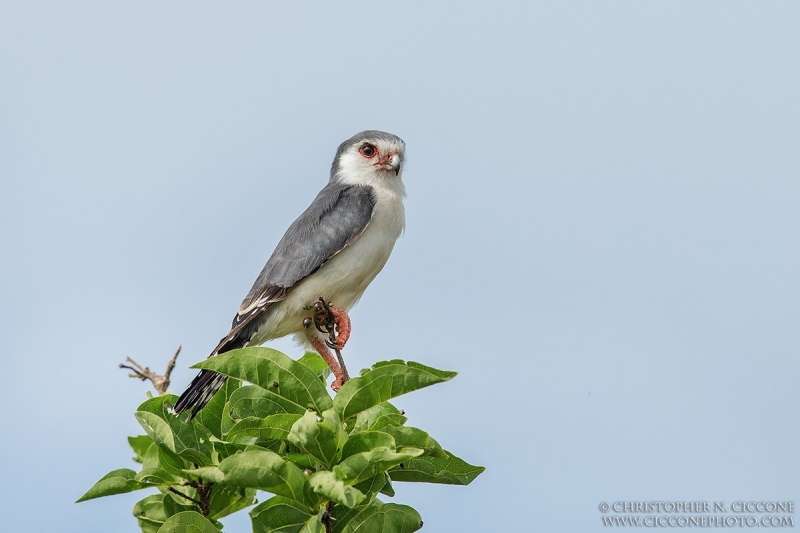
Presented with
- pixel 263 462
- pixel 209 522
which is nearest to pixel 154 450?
pixel 209 522

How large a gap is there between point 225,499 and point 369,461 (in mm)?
882

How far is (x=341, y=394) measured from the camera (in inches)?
128

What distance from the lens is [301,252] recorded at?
6188mm

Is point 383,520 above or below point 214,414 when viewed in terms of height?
below

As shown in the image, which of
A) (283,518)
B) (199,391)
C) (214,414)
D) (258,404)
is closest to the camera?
(283,518)

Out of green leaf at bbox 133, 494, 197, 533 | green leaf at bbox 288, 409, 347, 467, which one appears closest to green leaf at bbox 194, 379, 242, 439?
green leaf at bbox 133, 494, 197, 533

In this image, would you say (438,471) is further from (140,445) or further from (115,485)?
(140,445)

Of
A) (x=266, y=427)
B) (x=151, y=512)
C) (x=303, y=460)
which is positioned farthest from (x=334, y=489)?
(x=151, y=512)

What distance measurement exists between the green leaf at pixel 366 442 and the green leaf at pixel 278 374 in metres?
0.27

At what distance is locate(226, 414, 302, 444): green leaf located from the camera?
326 centimetres

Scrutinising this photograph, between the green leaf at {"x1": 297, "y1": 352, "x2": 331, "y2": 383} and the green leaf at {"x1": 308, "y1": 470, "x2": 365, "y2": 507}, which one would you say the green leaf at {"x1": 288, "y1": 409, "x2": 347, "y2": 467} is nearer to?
the green leaf at {"x1": 308, "y1": 470, "x2": 365, "y2": 507}

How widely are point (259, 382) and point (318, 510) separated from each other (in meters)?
0.55

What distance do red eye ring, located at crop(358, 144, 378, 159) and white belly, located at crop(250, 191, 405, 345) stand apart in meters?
0.81

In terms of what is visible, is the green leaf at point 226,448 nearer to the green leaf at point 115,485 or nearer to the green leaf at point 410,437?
the green leaf at point 115,485
